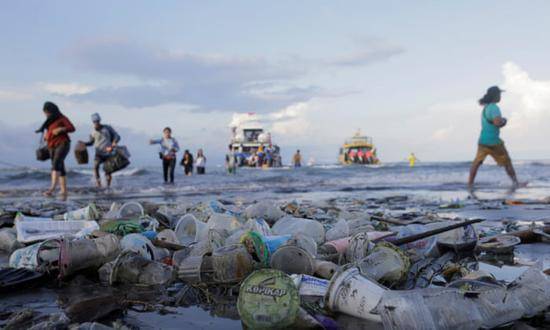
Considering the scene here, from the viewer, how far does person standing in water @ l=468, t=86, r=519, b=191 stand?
28.6ft

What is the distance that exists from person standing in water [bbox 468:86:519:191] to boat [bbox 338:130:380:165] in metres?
34.8

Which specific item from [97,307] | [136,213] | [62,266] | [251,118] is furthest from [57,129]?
[251,118]

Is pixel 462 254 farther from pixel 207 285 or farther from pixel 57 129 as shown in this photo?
pixel 57 129

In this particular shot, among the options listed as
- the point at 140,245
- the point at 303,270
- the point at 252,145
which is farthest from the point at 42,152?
the point at 252,145

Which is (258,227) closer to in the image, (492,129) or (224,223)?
(224,223)

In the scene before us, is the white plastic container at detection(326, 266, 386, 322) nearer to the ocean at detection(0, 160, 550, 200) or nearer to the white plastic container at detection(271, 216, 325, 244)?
the white plastic container at detection(271, 216, 325, 244)

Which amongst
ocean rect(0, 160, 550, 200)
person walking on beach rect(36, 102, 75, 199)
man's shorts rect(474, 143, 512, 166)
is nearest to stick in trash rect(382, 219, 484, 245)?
ocean rect(0, 160, 550, 200)

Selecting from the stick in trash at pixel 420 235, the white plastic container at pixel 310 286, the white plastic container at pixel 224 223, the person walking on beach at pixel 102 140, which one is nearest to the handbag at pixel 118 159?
the person walking on beach at pixel 102 140

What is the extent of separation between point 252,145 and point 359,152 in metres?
10.3

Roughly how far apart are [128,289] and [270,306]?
0.91 meters

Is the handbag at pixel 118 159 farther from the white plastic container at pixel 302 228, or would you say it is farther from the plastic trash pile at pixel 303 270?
the white plastic container at pixel 302 228

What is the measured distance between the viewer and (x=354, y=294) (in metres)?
1.70

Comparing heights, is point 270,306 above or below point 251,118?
below

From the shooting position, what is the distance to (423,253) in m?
2.67
